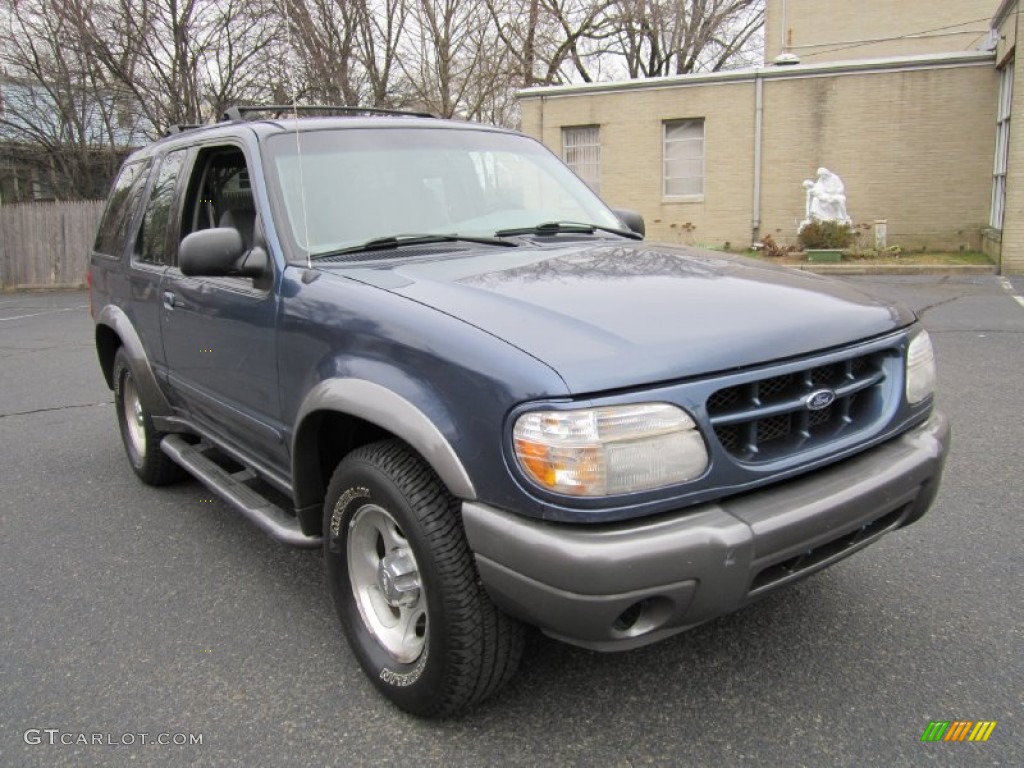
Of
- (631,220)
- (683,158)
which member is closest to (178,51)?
(683,158)

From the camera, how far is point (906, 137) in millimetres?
17328

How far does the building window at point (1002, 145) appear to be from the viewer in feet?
49.2

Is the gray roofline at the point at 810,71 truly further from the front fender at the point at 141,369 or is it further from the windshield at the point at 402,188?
the front fender at the point at 141,369

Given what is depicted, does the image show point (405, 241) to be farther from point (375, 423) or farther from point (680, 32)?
point (680, 32)

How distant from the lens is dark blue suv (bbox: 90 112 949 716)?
2010mm

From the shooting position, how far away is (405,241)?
3096 mm

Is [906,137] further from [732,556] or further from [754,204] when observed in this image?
[732,556]

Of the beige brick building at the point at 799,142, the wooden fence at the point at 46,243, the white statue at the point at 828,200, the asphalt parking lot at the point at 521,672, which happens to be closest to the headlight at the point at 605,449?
the asphalt parking lot at the point at 521,672

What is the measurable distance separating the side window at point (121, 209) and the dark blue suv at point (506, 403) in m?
1.23

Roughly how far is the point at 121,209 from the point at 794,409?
4.25 meters

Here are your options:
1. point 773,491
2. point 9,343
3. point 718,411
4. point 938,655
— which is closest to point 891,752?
point 938,655

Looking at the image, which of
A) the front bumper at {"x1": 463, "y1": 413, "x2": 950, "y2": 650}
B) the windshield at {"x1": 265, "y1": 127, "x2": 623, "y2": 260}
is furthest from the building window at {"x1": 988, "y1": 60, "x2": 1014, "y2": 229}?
the front bumper at {"x1": 463, "y1": 413, "x2": 950, "y2": 650}

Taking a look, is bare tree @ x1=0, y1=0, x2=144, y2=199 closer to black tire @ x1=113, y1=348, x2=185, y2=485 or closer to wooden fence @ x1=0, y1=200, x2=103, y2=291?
wooden fence @ x1=0, y1=200, x2=103, y2=291

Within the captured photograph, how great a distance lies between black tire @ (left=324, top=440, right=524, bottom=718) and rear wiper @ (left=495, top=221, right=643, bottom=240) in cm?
128
